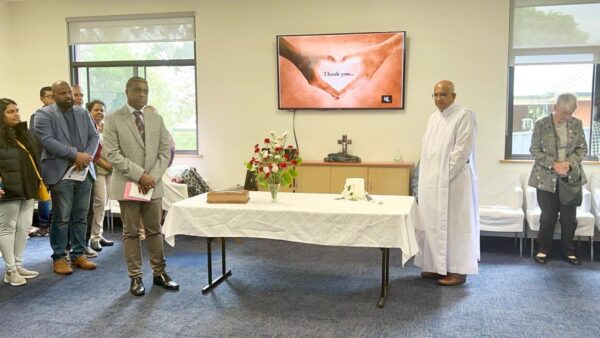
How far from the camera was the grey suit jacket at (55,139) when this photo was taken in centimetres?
400

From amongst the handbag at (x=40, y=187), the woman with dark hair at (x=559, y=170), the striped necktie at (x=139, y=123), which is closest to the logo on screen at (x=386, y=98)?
the woman with dark hair at (x=559, y=170)

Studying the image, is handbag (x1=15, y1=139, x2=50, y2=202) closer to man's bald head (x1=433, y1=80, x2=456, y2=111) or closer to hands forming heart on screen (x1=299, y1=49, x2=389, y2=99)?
hands forming heart on screen (x1=299, y1=49, x2=389, y2=99)

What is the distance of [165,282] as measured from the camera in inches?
151

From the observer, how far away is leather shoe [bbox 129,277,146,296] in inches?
146

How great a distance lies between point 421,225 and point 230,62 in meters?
3.39

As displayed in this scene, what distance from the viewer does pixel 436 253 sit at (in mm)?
3875

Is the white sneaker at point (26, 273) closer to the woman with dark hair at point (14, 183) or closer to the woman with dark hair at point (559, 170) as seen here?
the woman with dark hair at point (14, 183)

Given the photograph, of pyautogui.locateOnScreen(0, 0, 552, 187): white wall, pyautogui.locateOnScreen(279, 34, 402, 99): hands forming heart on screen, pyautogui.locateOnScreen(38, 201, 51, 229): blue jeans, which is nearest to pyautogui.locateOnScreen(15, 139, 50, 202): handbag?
pyautogui.locateOnScreen(38, 201, 51, 229): blue jeans

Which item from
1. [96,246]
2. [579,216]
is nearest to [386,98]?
[579,216]

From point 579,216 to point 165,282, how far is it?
3.76 metres

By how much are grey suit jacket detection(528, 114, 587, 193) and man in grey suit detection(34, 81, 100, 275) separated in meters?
3.98

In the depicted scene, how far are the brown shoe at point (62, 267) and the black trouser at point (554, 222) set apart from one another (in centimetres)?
418

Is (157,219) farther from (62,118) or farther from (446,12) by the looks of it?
(446,12)

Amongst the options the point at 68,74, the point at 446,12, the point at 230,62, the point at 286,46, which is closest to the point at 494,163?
the point at 446,12
